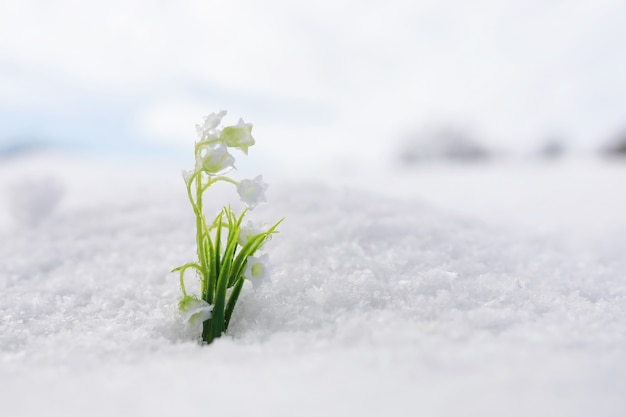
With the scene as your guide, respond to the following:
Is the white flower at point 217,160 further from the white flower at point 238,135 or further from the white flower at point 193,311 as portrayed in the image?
the white flower at point 193,311

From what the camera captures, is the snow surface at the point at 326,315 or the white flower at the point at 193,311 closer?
the snow surface at the point at 326,315

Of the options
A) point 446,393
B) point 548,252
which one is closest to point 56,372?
point 446,393

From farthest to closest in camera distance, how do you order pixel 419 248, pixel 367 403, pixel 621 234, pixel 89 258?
pixel 621 234 < pixel 89 258 < pixel 419 248 < pixel 367 403

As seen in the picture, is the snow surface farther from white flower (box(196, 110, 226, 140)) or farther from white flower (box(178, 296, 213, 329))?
white flower (box(196, 110, 226, 140))

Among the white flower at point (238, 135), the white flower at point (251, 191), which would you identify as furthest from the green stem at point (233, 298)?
the white flower at point (238, 135)

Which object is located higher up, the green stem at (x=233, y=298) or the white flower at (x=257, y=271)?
the white flower at (x=257, y=271)

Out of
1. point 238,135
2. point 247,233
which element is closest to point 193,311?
point 247,233

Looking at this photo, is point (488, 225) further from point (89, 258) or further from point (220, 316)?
point (89, 258)

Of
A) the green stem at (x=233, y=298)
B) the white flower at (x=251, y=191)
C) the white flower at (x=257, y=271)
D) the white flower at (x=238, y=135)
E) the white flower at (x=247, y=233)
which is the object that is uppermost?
the white flower at (x=238, y=135)

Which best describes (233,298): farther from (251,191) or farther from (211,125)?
(211,125)
